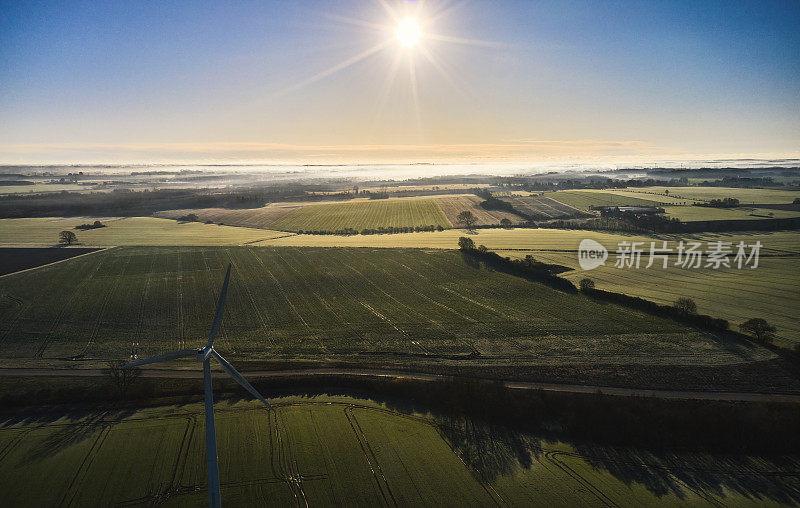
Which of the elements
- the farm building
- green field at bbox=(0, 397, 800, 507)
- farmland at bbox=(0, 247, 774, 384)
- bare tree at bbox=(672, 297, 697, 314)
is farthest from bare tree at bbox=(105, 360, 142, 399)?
the farm building

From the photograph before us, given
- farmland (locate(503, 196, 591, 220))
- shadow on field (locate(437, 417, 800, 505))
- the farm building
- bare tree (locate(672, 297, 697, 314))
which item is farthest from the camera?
farmland (locate(503, 196, 591, 220))

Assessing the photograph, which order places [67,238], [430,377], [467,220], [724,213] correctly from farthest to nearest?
[467,220]
[724,213]
[67,238]
[430,377]

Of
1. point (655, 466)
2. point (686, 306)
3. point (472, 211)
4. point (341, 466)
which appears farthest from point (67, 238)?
point (686, 306)

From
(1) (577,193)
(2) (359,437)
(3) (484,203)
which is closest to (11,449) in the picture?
(2) (359,437)

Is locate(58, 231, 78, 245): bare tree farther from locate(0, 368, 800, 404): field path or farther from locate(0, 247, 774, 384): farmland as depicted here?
locate(0, 368, 800, 404): field path

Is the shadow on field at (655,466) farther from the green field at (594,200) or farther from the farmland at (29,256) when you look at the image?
the green field at (594,200)

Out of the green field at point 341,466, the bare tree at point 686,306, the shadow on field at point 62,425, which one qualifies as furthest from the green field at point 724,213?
the shadow on field at point 62,425

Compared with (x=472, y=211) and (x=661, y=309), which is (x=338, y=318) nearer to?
(x=661, y=309)

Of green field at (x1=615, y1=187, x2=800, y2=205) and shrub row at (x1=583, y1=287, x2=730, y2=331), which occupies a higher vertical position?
green field at (x1=615, y1=187, x2=800, y2=205)
